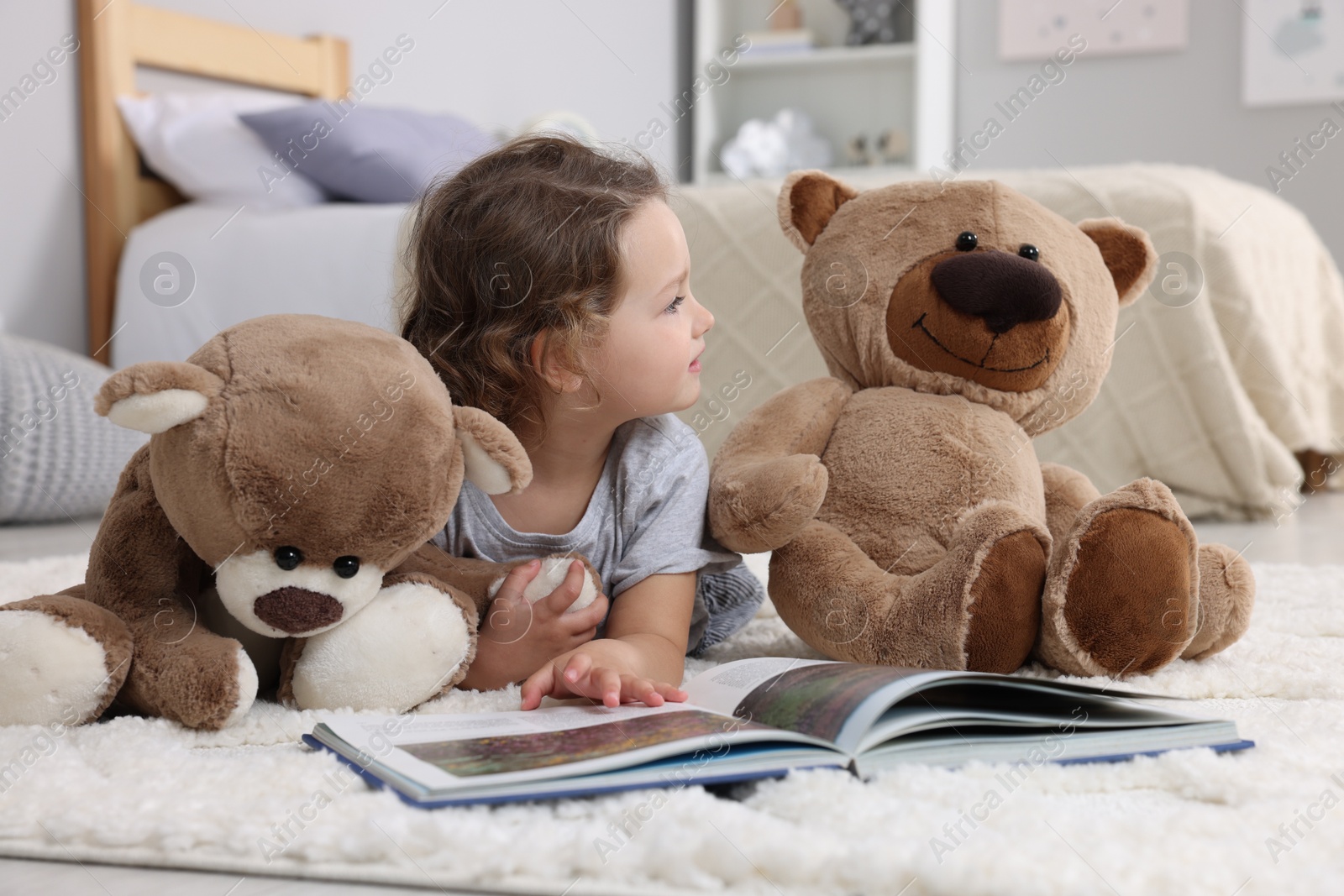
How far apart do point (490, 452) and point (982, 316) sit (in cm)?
40

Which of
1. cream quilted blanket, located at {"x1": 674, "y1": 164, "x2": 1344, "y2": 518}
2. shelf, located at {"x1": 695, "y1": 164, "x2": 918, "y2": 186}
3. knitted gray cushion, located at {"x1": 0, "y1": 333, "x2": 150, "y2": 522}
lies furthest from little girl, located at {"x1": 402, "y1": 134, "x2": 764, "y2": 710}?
shelf, located at {"x1": 695, "y1": 164, "x2": 918, "y2": 186}

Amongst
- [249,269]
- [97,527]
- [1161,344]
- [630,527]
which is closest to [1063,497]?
[630,527]

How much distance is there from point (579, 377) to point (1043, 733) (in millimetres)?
407

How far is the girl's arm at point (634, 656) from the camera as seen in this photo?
0.69 meters

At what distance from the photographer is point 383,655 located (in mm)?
714

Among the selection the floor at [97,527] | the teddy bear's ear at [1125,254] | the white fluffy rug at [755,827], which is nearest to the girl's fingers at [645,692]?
the white fluffy rug at [755,827]

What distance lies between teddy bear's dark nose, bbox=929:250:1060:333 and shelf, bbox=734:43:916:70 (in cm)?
298

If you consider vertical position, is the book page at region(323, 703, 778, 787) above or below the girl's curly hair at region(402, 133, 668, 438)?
below

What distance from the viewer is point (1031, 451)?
93cm

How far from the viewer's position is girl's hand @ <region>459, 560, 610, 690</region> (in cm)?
80

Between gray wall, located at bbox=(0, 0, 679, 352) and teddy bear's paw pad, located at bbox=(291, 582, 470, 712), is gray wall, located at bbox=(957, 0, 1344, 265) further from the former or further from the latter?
teddy bear's paw pad, located at bbox=(291, 582, 470, 712)

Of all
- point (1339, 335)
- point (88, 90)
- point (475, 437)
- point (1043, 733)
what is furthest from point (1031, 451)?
point (88, 90)

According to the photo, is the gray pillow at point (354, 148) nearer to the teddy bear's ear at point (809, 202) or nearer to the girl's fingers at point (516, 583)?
the teddy bear's ear at point (809, 202)

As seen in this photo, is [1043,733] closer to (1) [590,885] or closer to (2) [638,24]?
(1) [590,885]
